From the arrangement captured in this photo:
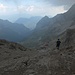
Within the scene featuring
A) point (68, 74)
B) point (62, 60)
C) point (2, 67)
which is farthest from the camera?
point (2, 67)

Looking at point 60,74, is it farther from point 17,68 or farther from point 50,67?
point 17,68

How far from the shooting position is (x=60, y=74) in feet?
88.6

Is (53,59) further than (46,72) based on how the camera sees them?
Yes

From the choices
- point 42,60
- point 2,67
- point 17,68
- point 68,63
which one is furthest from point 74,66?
point 2,67

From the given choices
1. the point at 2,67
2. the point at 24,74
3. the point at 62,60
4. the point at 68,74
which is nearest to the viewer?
the point at 68,74

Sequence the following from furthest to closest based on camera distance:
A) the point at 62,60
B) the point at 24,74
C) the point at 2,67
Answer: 1. the point at 2,67
2. the point at 62,60
3. the point at 24,74

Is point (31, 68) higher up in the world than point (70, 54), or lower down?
lower down

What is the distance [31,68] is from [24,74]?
1.83 m

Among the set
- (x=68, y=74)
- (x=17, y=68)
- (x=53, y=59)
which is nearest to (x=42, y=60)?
(x=53, y=59)

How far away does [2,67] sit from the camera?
111 ft

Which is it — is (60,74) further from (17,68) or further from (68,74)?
(17,68)

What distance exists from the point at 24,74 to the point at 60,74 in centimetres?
472

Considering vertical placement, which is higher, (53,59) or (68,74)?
(53,59)

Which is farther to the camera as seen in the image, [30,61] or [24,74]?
[30,61]
